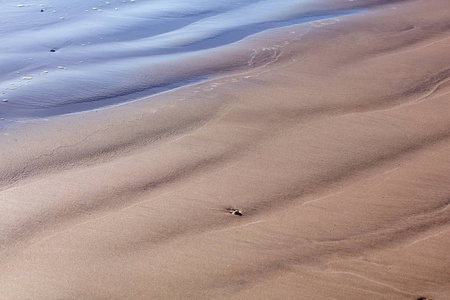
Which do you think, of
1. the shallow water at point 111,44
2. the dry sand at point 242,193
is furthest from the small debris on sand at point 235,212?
the shallow water at point 111,44

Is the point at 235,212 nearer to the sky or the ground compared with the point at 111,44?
nearer to the ground

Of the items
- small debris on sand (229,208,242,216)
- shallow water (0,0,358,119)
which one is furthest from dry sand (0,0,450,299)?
shallow water (0,0,358,119)

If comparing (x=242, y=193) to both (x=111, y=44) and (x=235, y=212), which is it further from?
(x=111, y=44)

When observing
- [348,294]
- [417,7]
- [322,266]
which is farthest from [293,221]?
[417,7]

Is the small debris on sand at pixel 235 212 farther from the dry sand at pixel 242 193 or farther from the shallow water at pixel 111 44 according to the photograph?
the shallow water at pixel 111 44

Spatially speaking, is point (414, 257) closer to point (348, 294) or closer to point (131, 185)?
point (348, 294)

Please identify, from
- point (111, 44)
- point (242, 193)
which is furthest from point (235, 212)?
point (111, 44)
